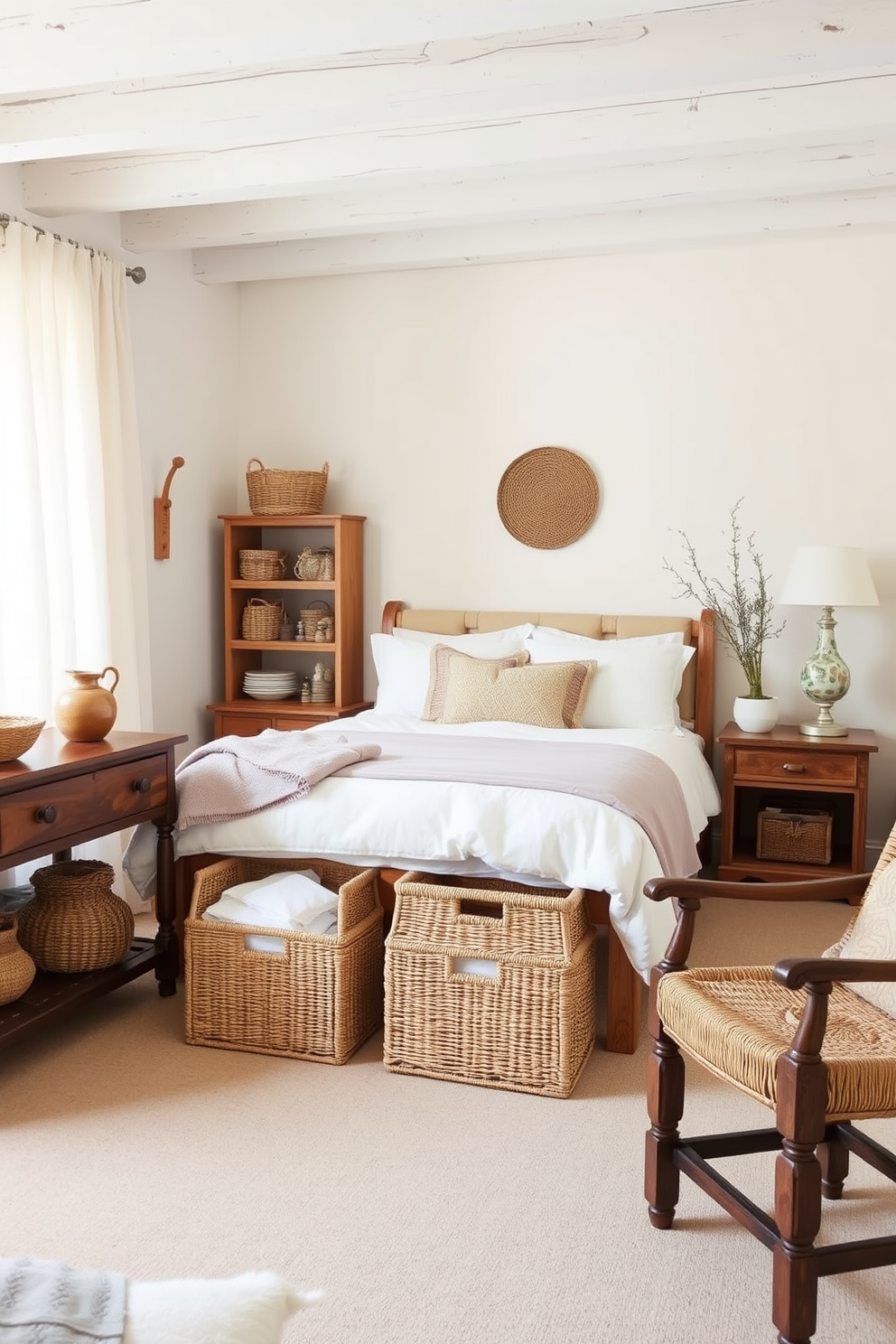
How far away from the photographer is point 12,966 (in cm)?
308

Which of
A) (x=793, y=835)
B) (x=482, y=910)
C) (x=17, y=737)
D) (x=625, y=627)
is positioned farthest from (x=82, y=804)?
(x=793, y=835)

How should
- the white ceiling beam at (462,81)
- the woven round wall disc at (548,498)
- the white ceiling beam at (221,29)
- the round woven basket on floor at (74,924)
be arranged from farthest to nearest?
the woven round wall disc at (548,498)
the round woven basket on floor at (74,924)
the white ceiling beam at (462,81)
the white ceiling beam at (221,29)

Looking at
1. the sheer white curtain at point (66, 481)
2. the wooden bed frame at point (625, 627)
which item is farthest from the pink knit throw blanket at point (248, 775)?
the sheer white curtain at point (66, 481)

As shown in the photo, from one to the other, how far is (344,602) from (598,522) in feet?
4.08

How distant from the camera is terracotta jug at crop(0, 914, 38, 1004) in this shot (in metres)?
3.06

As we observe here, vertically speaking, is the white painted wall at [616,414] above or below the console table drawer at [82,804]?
above

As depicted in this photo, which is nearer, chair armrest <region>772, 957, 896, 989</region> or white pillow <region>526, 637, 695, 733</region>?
chair armrest <region>772, 957, 896, 989</region>

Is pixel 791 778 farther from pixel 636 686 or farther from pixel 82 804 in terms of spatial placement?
pixel 82 804

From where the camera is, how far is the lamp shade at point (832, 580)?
4527mm

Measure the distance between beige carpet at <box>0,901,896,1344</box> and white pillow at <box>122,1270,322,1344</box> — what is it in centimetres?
113

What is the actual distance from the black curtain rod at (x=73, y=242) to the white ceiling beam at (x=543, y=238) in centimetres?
62

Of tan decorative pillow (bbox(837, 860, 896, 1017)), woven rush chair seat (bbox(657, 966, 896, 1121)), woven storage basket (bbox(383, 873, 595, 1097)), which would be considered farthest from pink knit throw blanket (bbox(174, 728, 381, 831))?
tan decorative pillow (bbox(837, 860, 896, 1017))

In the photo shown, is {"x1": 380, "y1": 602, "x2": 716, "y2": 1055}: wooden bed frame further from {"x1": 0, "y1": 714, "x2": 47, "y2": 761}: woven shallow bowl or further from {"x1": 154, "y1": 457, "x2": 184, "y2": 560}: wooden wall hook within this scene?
{"x1": 0, "y1": 714, "x2": 47, "y2": 761}: woven shallow bowl

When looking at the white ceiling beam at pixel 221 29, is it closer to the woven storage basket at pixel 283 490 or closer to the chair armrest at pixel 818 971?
the chair armrest at pixel 818 971
